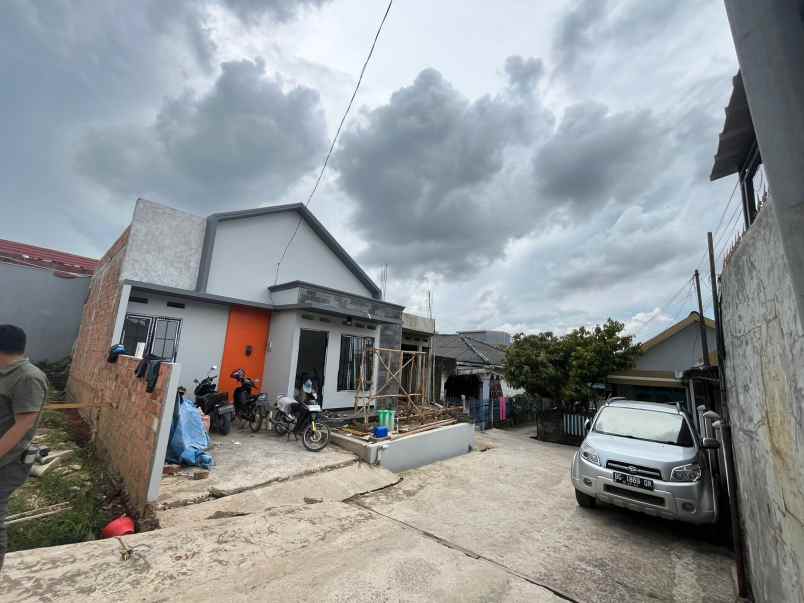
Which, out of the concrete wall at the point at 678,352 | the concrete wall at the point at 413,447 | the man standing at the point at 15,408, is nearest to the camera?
the man standing at the point at 15,408

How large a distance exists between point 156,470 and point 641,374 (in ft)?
46.2

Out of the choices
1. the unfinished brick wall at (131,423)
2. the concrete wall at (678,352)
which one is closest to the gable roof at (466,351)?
the concrete wall at (678,352)

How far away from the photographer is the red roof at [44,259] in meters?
12.5

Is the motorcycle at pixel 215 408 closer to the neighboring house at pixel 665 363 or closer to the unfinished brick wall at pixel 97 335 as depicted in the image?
the unfinished brick wall at pixel 97 335

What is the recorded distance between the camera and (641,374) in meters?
12.4

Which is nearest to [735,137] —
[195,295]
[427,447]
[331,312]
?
[427,447]

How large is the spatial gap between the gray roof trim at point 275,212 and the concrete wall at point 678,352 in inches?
387

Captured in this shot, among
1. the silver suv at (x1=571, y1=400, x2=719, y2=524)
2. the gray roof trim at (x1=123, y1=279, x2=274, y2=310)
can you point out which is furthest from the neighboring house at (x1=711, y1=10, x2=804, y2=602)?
the gray roof trim at (x1=123, y1=279, x2=274, y2=310)

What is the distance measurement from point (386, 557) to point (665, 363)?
12736 mm

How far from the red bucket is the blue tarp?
1357 millimetres

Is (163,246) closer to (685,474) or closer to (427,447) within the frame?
(427,447)

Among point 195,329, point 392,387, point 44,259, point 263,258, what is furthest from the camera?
point 44,259

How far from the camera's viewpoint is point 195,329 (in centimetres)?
827

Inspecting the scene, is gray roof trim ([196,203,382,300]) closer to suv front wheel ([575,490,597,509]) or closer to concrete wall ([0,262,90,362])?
concrete wall ([0,262,90,362])
